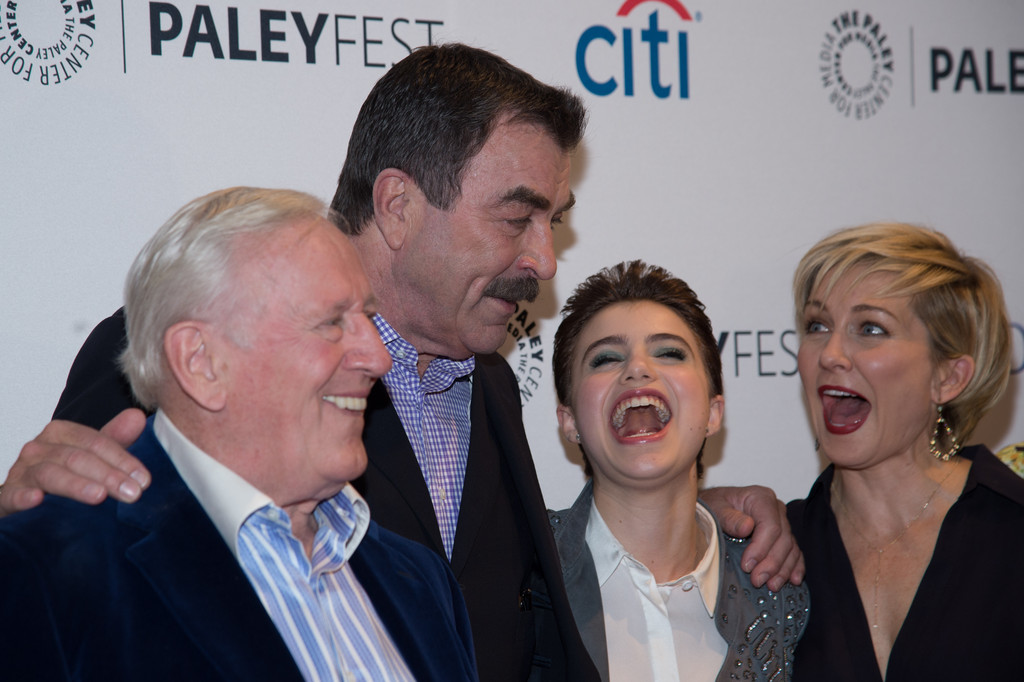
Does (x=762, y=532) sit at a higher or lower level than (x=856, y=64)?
lower

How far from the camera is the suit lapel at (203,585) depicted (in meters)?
1.35

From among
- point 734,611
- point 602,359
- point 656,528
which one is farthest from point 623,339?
point 734,611

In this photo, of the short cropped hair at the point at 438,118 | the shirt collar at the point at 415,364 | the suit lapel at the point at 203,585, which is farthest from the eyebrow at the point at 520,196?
the suit lapel at the point at 203,585

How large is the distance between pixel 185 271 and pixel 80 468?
325 mm


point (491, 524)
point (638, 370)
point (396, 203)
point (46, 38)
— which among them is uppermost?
point (46, 38)

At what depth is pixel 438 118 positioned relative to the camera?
2297mm

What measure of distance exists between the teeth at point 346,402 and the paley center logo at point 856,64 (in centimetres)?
250

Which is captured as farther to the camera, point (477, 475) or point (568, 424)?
point (568, 424)

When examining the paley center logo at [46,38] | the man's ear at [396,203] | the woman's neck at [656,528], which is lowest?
the woman's neck at [656,528]

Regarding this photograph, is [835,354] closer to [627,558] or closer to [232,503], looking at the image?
[627,558]

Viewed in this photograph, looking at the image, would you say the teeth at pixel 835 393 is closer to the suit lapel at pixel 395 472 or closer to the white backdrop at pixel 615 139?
the white backdrop at pixel 615 139

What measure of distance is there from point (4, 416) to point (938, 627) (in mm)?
2424

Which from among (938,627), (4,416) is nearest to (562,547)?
(938,627)

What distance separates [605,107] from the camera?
320 centimetres
